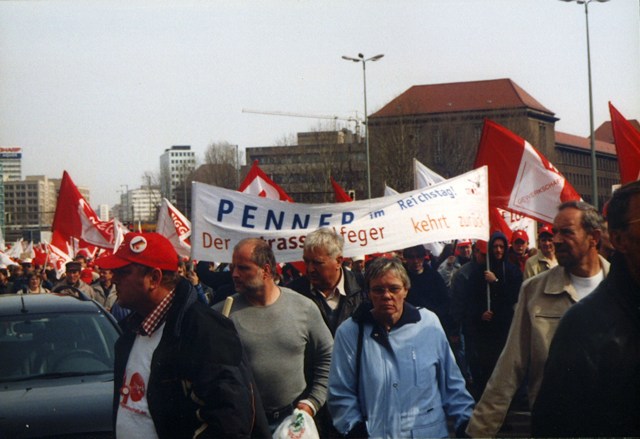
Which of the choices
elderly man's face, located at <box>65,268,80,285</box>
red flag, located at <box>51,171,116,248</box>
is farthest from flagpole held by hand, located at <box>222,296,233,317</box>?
red flag, located at <box>51,171,116,248</box>

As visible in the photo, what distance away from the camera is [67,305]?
7234mm

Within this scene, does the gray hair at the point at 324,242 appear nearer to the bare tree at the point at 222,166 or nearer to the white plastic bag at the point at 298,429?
the white plastic bag at the point at 298,429

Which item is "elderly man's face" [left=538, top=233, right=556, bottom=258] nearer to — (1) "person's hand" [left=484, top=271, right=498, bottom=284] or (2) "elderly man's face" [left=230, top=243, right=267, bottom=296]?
(1) "person's hand" [left=484, top=271, right=498, bottom=284]

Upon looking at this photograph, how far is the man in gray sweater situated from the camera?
500 cm

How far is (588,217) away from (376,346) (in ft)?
3.51

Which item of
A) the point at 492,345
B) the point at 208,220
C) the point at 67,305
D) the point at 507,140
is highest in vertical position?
the point at 507,140

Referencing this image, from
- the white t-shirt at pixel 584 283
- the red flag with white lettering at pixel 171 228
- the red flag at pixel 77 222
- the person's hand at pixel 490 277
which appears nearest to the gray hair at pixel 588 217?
the white t-shirt at pixel 584 283

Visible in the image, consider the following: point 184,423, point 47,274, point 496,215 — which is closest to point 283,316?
point 184,423

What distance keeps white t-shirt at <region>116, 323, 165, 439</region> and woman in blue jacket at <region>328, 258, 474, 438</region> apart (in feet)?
3.25

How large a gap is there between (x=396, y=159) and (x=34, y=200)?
101053mm

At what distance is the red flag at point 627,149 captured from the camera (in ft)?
28.3

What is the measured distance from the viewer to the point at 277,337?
199 inches

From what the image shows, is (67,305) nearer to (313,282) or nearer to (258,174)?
(313,282)

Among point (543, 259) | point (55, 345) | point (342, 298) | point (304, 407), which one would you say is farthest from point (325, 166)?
point (304, 407)
